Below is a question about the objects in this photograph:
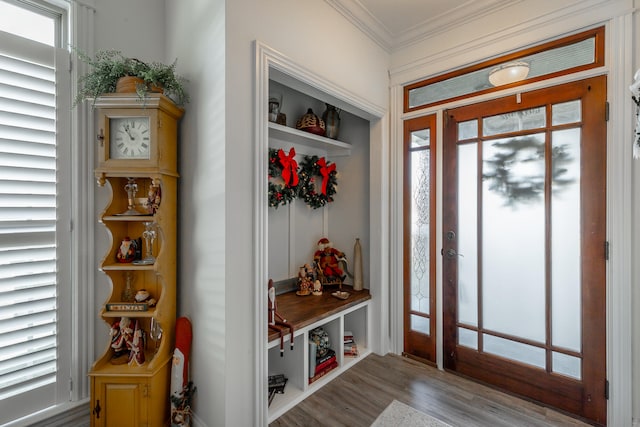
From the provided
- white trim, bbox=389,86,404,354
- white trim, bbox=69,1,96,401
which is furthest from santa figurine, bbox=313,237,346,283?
white trim, bbox=69,1,96,401

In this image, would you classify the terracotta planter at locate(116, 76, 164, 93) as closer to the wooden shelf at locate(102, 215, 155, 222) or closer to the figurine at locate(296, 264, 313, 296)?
the wooden shelf at locate(102, 215, 155, 222)

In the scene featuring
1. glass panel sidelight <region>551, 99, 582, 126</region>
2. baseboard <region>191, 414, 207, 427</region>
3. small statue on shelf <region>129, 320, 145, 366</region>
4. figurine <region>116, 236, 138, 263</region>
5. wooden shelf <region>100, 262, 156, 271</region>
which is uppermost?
glass panel sidelight <region>551, 99, 582, 126</region>

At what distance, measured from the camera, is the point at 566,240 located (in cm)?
183

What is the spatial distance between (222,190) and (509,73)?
83.3 inches

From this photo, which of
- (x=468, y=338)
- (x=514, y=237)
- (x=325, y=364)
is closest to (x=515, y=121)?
(x=514, y=237)

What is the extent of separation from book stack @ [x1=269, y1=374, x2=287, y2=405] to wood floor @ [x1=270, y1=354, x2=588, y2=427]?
0.17m

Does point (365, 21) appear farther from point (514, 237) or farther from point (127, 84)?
point (514, 237)

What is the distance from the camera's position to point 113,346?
5.27ft

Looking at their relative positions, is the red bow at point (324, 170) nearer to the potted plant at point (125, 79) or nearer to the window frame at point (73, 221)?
the potted plant at point (125, 79)

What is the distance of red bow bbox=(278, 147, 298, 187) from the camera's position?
2.34 metres

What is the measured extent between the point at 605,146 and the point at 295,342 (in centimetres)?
237

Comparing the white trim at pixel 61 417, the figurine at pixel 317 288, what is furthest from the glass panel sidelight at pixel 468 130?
the white trim at pixel 61 417

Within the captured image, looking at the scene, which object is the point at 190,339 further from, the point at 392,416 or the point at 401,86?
the point at 401,86

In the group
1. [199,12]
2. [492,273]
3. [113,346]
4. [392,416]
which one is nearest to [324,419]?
[392,416]
